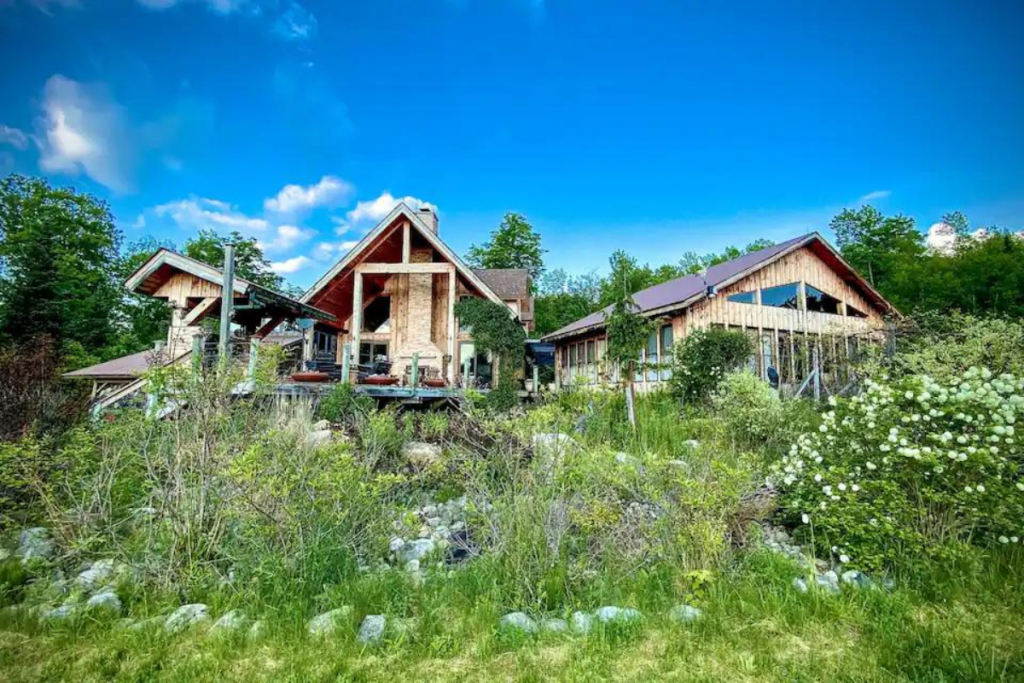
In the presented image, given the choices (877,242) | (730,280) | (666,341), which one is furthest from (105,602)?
(877,242)

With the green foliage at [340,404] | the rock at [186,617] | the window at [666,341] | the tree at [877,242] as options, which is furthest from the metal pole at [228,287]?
the tree at [877,242]

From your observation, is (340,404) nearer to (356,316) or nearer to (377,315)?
(356,316)

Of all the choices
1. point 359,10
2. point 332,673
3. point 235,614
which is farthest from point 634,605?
point 359,10

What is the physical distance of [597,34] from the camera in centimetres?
1073

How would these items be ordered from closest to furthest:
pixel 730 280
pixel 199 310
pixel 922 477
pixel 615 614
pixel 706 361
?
1. pixel 615 614
2. pixel 922 477
3. pixel 199 310
4. pixel 706 361
5. pixel 730 280

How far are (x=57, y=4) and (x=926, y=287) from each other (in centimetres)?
3135

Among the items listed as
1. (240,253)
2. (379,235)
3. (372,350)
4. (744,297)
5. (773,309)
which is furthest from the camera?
(240,253)

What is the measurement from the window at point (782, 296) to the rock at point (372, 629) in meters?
17.0

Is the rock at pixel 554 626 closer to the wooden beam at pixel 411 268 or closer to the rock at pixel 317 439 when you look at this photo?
the rock at pixel 317 439

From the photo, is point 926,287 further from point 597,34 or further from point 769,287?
point 597,34

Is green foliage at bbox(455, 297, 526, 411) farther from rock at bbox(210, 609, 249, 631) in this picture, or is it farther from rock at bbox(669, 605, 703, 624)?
rock at bbox(210, 609, 249, 631)

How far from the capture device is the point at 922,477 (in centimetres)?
416

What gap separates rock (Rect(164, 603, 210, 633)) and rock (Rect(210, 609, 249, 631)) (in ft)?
0.45

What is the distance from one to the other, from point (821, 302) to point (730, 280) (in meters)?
5.32
